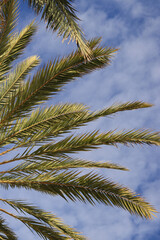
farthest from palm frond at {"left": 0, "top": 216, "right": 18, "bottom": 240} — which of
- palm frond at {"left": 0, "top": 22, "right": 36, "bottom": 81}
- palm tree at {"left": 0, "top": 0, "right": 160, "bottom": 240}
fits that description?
palm frond at {"left": 0, "top": 22, "right": 36, "bottom": 81}

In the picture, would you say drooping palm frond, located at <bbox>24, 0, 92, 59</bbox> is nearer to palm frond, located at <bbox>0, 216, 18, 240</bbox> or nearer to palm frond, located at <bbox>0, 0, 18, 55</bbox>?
palm frond, located at <bbox>0, 0, 18, 55</bbox>

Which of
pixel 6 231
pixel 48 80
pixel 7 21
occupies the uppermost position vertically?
pixel 7 21

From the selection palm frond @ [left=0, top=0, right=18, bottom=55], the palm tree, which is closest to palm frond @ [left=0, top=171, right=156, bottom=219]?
the palm tree

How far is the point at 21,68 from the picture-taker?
8.76m

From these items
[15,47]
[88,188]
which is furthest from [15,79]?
[88,188]

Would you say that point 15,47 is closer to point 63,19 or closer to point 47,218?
point 63,19

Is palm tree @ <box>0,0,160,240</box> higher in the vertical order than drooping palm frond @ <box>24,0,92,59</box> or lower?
lower

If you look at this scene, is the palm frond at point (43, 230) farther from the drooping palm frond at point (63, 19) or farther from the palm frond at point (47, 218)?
the drooping palm frond at point (63, 19)

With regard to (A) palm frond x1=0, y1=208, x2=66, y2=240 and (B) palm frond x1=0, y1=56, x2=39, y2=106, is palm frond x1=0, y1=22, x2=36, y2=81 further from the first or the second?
(A) palm frond x1=0, y1=208, x2=66, y2=240

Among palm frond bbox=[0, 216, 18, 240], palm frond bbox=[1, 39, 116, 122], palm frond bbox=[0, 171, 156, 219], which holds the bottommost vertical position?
palm frond bbox=[0, 216, 18, 240]

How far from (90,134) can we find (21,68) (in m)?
2.87

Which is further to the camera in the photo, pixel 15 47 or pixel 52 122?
pixel 15 47

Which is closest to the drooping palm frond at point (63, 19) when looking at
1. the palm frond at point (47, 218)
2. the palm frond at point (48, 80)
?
the palm frond at point (48, 80)

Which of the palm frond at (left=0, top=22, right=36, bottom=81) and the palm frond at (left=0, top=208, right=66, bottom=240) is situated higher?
the palm frond at (left=0, top=22, right=36, bottom=81)
